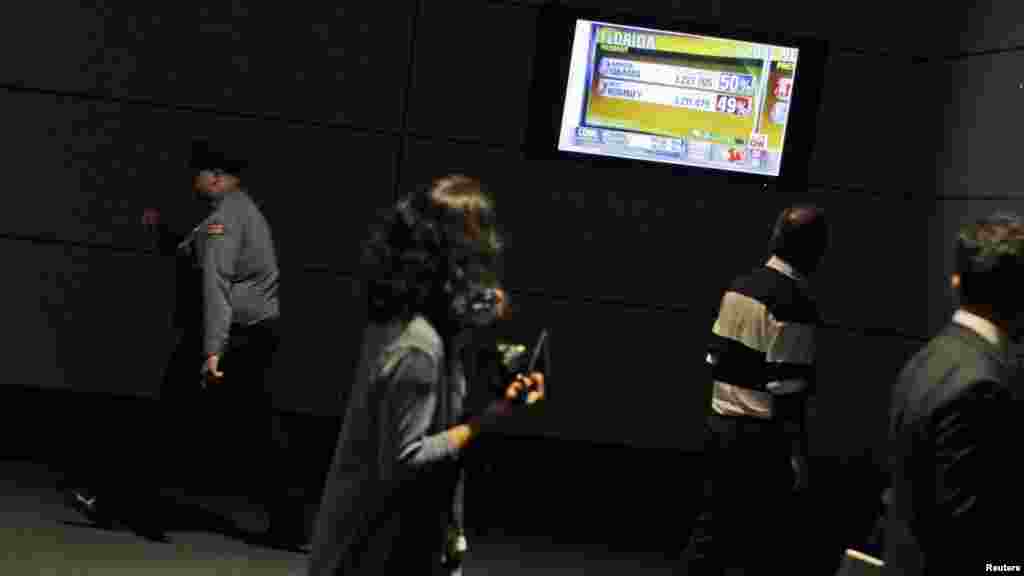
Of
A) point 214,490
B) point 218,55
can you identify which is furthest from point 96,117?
point 214,490

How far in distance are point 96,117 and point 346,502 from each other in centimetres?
470

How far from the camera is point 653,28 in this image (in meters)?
6.40

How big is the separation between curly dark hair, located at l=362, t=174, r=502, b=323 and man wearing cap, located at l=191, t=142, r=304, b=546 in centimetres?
264

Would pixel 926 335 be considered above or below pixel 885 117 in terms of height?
below

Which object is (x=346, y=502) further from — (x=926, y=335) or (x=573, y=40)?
(x=926, y=335)

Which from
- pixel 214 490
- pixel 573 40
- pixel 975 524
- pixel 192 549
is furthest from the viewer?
pixel 573 40

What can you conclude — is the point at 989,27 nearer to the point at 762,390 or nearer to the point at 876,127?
the point at 876,127

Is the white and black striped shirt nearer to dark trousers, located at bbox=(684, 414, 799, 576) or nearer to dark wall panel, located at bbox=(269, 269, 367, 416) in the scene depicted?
dark trousers, located at bbox=(684, 414, 799, 576)

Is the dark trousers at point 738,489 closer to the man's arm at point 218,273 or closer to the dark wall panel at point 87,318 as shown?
the man's arm at point 218,273

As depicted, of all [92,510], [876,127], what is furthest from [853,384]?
[92,510]

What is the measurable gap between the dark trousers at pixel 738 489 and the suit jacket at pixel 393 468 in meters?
2.01

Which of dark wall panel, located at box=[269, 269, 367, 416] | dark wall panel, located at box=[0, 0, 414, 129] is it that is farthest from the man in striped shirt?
dark wall panel, located at box=[0, 0, 414, 129]

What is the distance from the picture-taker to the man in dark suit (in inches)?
86.1

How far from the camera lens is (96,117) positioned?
6484 mm
